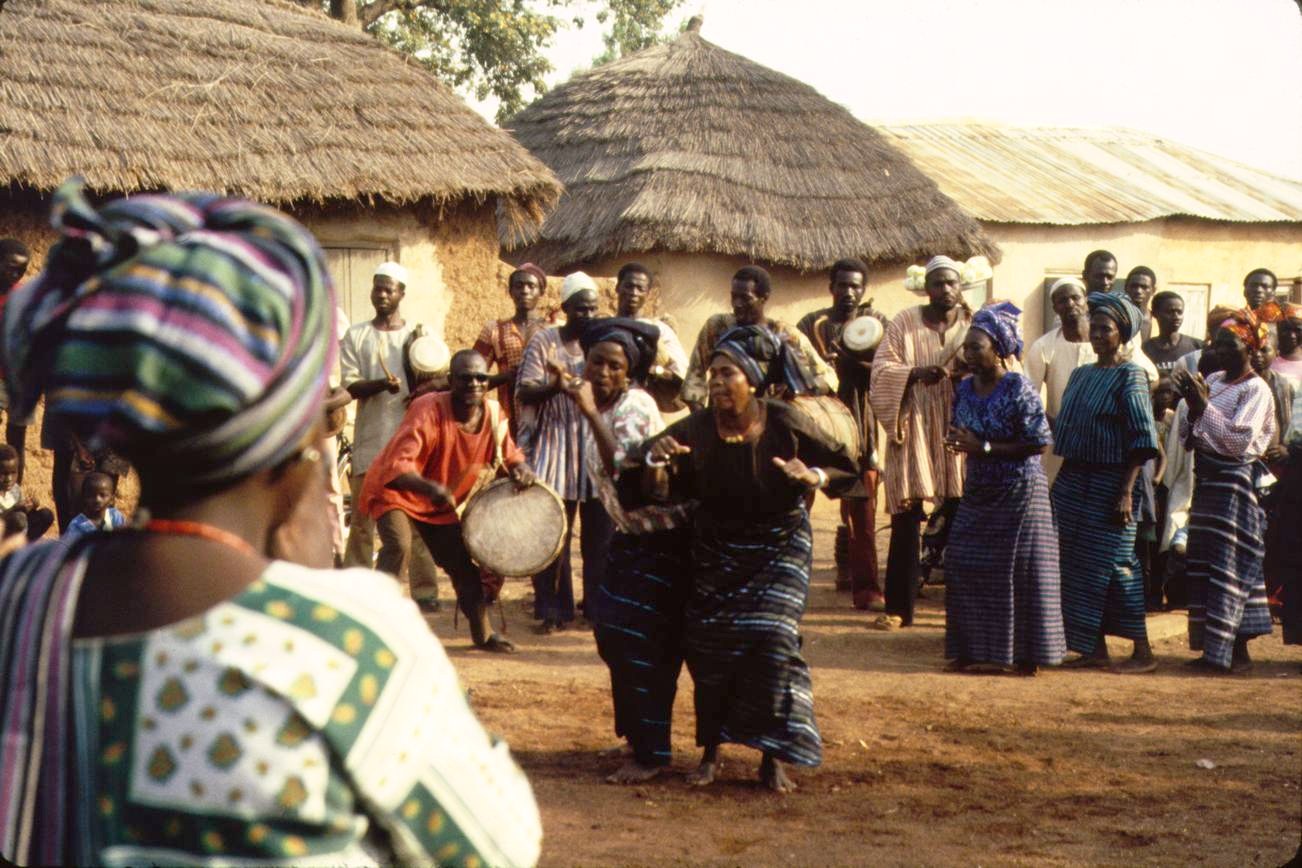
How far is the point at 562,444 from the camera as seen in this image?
29.3 feet

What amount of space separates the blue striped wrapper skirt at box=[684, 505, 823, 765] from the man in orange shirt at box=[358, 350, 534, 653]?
8.03ft

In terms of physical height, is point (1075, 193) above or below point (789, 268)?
above

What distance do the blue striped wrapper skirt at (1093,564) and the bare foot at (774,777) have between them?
2903mm

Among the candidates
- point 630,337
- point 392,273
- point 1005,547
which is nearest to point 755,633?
point 630,337

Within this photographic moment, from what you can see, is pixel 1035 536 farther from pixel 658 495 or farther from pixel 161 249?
pixel 161 249

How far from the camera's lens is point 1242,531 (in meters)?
8.54

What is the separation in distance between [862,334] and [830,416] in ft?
10.9

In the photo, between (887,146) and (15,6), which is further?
(887,146)

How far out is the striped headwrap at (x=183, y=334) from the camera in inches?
64.4

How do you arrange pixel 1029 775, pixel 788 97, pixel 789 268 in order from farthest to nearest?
pixel 788 97, pixel 789 268, pixel 1029 775

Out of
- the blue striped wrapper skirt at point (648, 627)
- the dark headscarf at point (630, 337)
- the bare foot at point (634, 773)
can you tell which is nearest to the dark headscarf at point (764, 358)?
the blue striped wrapper skirt at point (648, 627)

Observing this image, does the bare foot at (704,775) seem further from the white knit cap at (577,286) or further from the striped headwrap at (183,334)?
the striped headwrap at (183,334)

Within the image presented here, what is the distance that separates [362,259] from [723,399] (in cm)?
694

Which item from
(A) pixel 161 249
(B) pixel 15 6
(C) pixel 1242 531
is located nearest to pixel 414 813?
(A) pixel 161 249
